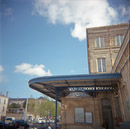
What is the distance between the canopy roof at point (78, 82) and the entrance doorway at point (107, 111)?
1.86 m

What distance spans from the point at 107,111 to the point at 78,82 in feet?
19.5

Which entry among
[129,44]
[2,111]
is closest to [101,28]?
[129,44]

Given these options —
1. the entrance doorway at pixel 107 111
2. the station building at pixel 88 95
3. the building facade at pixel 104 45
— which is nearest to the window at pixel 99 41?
the building facade at pixel 104 45

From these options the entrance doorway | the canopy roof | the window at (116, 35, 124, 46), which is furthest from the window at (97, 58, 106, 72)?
the entrance doorway

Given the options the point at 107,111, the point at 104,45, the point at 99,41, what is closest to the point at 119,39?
the point at 104,45

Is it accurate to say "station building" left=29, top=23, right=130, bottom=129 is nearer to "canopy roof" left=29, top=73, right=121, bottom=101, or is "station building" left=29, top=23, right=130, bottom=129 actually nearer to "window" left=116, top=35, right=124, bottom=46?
"canopy roof" left=29, top=73, right=121, bottom=101

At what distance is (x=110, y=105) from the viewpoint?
1728 cm

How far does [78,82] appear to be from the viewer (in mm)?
14570

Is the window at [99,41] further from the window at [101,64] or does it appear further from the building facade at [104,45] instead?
the window at [101,64]

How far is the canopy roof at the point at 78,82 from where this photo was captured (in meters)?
12.7

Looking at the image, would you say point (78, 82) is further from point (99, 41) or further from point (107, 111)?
point (99, 41)

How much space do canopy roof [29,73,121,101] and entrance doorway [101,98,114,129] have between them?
1.86 meters

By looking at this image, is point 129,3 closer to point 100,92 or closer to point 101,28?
point 100,92

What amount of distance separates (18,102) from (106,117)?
64.9 m
